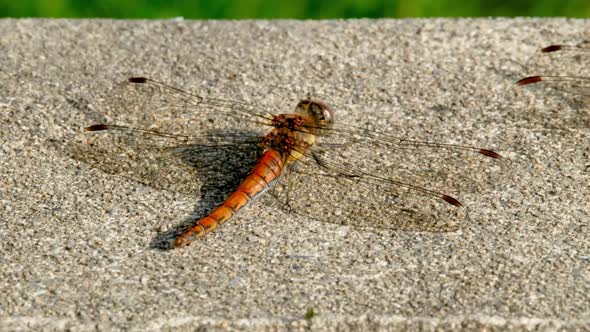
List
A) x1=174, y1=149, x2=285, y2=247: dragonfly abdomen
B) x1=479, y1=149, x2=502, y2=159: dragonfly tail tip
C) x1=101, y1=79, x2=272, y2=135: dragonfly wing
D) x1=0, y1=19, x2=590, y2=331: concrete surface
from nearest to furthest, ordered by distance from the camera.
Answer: x1=0, y1=19, x2=590, y2=331: concrete surface
x1=174, y1=149, x2=285, y2=247: dragonfly abdomen
x1=479, y1=149, x2=502, y2=159: dragonfly tail tip
x1=101, y1=79, x2=272, y2=135: dragonfly wing

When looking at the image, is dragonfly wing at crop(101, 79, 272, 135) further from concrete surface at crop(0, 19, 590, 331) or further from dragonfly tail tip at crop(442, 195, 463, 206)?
dragonfly tail tip at crop(442, 195, 463, 206)

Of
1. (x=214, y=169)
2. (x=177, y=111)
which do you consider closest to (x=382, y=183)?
(x=214, y=169)

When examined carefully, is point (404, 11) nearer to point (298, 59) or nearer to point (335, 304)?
point (298, 59)

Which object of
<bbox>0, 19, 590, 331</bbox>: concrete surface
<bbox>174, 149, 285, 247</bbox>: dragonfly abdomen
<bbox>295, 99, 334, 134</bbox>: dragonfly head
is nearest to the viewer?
<bbox>0, 19, 590, 331</bbox>: concrete surface

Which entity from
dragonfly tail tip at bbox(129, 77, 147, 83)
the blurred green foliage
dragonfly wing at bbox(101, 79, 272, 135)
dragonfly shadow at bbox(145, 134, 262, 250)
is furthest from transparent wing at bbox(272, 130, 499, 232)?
the blurred green foliage

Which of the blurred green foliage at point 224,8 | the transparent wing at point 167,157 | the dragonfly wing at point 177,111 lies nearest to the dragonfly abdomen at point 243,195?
the transparent wing at point 167,157

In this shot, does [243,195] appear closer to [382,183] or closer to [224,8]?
[382,183]

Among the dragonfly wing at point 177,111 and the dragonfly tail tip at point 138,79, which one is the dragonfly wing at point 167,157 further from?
the dragonfly tail tip at point 138,79

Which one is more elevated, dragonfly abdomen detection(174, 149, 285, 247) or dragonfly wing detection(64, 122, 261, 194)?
dragonfly abdomen detection(174, 149, 285, 247)
